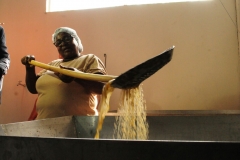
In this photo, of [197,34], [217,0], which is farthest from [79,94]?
[217,0]

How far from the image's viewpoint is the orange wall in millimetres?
2031

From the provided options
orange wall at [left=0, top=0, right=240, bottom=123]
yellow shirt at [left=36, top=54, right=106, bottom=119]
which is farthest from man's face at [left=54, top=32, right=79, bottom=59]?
orange wall at [left=0, top=0, right=240, bottom=123]

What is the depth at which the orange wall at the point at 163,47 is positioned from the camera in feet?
6.66

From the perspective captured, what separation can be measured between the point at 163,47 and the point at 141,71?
1.27 metres

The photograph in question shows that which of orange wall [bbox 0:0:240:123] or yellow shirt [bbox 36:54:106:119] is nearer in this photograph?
yellow shirt [bbox 36:54:106:119]

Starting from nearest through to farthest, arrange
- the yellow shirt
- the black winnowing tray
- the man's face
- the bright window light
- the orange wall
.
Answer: the black winnowing tray → the yellow shirt → the man's face → the orange wall → the bright window light

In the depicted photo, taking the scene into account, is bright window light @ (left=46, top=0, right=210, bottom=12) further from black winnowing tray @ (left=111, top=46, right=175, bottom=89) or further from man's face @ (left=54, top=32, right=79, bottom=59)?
black winnowing tray @ (left=111, top=46, right=175, bottom=89)

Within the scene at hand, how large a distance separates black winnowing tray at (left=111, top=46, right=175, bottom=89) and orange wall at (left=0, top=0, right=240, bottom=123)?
1.12m

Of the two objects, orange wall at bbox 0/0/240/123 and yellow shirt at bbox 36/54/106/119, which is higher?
orange wall at bbox 0/0/240/123

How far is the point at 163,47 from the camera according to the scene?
2.14 m

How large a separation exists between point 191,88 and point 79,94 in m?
1.09

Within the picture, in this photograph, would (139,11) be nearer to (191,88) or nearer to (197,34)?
(197,34)

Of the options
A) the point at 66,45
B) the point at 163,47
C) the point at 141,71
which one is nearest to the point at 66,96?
the point at 66,45

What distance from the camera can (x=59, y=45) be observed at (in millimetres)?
1510
